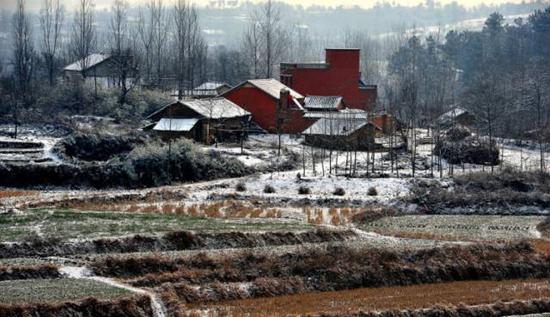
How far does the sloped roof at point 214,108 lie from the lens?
4241 cm

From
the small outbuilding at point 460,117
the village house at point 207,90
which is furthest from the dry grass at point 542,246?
the village house at point 207,90

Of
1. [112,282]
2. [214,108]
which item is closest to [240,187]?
[214,108]

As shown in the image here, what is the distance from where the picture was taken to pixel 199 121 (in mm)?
41688

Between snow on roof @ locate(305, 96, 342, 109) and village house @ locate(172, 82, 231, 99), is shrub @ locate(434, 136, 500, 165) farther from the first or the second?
village house @ locate(172, 82, 231, 99)

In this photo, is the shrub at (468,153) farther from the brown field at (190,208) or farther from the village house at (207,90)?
the village house at (207,90)

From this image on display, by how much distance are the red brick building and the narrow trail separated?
39.1 m

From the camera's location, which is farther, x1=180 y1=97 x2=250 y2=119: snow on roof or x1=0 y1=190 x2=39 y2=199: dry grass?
x1=180 y1=97 x2=250 y2=119: snow on roof

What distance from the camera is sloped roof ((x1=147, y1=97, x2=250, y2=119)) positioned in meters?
42.4

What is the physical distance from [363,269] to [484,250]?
11.5 feet

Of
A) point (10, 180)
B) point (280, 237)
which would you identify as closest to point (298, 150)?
point (10, 180)

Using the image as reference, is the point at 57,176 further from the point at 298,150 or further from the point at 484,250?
the point at 484,250

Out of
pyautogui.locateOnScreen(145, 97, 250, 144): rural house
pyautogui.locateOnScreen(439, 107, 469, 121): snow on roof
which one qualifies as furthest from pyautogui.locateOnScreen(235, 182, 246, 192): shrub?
pyautogui.locateOnScreen(439, 107, 469, 121): snow on roof

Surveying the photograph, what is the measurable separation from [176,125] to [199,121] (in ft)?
3.83

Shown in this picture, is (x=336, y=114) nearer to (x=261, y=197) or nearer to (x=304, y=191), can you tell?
(x=304, y=191)
